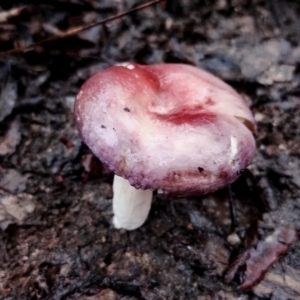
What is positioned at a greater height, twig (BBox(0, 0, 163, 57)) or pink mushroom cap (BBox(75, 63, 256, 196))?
pink mushroom cap (BBox(75, 63, 256, 196))

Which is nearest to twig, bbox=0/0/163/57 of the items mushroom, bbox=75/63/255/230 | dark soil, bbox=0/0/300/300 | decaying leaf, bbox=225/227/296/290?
dark soil, bbox=0/0/300/300

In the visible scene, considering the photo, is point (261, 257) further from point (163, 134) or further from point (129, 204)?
point (163, 134)

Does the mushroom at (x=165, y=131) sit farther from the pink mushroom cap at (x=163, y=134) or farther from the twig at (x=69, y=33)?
the twig at (x=69, y=33)

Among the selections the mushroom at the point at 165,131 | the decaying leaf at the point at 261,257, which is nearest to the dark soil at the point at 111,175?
the decaying leaf at the point at 261,257

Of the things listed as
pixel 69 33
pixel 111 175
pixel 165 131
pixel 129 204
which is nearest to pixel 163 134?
pixel 165 131

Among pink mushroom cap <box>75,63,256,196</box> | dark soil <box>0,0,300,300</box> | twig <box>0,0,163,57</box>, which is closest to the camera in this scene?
pink mushroom cap <box>75,63,256,196</box>

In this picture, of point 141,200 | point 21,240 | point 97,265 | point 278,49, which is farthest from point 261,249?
point 278,49

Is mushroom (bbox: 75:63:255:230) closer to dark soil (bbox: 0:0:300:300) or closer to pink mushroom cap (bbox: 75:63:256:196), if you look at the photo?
pink mushroom cap (bbox: 75:63:256:196)
